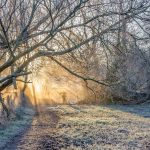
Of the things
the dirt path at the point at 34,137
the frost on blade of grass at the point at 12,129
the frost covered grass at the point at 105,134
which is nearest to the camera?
the frost covered grass at the point at 105,134

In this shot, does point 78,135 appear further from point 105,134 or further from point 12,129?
point 12,129

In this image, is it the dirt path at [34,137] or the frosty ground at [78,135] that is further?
the dirt path at [34,137]

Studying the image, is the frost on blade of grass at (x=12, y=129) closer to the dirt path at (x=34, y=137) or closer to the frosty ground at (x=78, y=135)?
the frosty ground at (x=78, y=135)

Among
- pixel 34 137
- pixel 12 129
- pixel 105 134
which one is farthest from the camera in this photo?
pixel 12 129

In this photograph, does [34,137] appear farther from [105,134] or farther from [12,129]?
[12,129]

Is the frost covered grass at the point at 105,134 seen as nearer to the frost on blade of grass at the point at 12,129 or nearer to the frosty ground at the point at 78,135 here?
the frosty ground at the point at 78,135

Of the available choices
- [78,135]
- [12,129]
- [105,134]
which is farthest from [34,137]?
[12,129]

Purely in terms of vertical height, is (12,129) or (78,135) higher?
(12,129)

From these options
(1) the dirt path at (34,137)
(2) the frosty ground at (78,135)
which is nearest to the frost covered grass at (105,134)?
(2) the frosty ground at (78,135)

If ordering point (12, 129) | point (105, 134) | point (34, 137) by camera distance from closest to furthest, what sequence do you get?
point (34, 137), point (105, 134), point (12, 129)

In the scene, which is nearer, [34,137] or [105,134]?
[34,137]

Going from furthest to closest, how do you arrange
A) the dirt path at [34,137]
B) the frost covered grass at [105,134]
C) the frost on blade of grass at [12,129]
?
1. the frost on blade of grass at [12,129]
2. the dirt path at [34,137]
3. the frost covered grass at [105,134]

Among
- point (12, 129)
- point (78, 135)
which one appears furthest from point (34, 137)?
point (12, 129)

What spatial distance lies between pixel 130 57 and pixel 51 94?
1968cm
